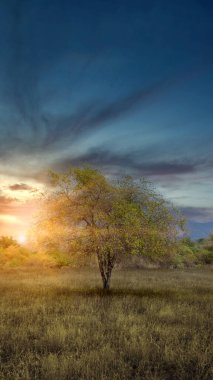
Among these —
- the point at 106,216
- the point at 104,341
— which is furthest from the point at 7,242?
the point at 104,341

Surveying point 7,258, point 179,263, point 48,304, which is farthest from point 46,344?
point 179,263

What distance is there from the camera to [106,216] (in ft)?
59.2

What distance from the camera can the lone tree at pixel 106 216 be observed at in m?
17.5

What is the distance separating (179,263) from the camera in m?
53.6

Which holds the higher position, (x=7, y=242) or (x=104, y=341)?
(x=7, y=242)

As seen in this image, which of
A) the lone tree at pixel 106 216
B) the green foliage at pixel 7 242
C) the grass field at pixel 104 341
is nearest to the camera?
the grass field at pixel 104 341

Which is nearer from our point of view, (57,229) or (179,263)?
(57,229)

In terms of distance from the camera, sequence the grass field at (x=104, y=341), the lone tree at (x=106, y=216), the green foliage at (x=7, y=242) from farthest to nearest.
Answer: the green foliage at (x=7, y=242) → the lone tree at (x=106, y=216) → the grass field at (x=104, y=341)

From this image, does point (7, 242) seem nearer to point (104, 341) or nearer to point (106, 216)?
point (106, 216)

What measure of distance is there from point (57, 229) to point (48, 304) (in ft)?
13.9

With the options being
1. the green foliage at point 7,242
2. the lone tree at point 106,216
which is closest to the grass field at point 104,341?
the lone tree at point 106,216

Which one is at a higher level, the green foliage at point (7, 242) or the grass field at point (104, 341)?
the green foliage at point (7, 242)

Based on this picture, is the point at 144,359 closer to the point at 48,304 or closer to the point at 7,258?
the point at 48,304

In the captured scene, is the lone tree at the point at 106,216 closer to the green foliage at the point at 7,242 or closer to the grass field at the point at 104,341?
the grass field at the point at 104,341
